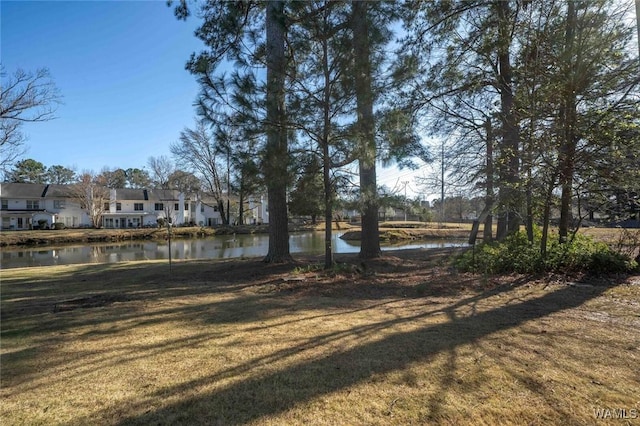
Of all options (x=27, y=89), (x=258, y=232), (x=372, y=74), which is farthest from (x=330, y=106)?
(x=258, y=232)

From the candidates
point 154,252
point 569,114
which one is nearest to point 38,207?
point 154,252

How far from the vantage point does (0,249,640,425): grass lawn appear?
226 cm

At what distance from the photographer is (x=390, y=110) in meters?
7.36

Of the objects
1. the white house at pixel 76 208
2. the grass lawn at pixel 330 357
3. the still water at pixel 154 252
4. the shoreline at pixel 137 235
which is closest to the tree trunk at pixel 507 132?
the grass lawn at pixel 330 357

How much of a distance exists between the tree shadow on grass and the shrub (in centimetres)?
355

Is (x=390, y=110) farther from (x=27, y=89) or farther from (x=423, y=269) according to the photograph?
(x=27, y=89)

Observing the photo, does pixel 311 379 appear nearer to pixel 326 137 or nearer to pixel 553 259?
pixel 326 137

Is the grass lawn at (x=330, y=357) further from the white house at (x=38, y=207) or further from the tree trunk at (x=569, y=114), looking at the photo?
the white house at (x=38, y=207)

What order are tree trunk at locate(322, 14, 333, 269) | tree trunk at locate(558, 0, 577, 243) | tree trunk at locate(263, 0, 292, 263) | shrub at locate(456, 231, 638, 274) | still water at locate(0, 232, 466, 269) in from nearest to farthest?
tree trunk at locate(558, 0, 577, 243)
shrub at locate(456, 231, 638, 274)
tree trunk at locate(263, 0, 292, 263)
tree trunk at locate(322, 14, 333, 269)
still water at locate(0, 232, 466, 269)

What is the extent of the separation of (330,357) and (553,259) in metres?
5.95

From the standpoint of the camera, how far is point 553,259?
273 inches

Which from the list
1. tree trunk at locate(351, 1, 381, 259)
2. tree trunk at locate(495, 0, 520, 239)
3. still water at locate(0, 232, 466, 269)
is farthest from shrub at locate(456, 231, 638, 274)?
still water at locate(0, 232, 466, 269)

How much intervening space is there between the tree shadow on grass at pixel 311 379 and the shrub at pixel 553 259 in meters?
3.55

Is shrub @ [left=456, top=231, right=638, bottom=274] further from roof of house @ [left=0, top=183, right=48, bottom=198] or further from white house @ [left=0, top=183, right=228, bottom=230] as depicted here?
roof of house @ [left=0, top=183, right=48, bottom=198]
